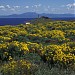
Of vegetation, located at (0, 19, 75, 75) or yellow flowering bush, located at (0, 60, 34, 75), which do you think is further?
vegetation, located at (0, 19, 75, 75)

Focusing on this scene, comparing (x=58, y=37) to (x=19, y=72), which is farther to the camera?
(x=58, y=37)

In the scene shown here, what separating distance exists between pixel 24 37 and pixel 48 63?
17.3ft

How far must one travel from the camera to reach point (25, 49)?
40.0ft

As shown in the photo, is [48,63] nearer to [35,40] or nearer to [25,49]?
[25,49]

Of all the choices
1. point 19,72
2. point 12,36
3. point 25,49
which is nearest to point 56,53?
point 25,49

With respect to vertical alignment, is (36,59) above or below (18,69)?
below

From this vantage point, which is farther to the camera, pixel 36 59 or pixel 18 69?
pixel 36 59

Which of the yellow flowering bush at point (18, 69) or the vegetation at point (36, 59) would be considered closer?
the yellow flowering bush at point (18, 69)

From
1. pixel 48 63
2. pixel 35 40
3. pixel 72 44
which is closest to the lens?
pixel 48 63

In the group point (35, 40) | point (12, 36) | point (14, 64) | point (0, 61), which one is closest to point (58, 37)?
point (35, 40)

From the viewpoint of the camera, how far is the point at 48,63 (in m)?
11.0

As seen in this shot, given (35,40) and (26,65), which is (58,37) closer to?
(35,40)

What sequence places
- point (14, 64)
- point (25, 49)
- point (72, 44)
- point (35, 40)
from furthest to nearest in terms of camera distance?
1. point (35, 40)
2. point (72, 44)
3. point (25, 49)
4. point (14, 64)

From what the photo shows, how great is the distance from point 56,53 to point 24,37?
5.10 m
